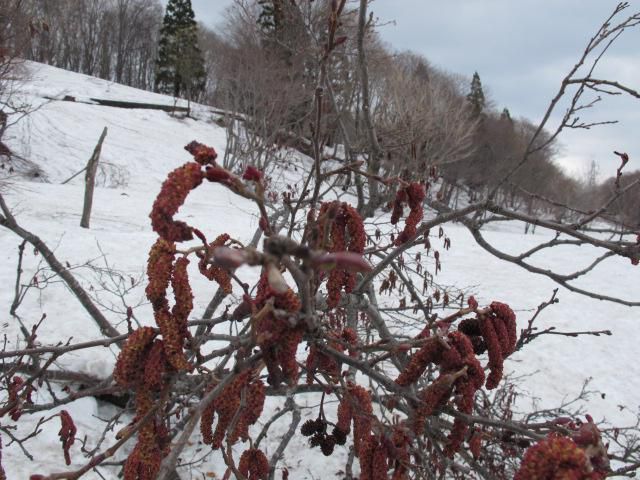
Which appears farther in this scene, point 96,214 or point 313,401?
point 96,214

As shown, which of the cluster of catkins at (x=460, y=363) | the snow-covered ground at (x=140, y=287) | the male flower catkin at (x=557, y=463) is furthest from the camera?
the snow-covered ground at (x=140, y=287)

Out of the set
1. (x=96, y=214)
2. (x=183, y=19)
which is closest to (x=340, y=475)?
(x=96, y=214)

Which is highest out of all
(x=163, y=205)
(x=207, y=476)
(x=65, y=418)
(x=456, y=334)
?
(x=163, y=205)

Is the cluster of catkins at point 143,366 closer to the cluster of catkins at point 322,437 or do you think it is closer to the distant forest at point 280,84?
the cluster of catkins at point 322,437

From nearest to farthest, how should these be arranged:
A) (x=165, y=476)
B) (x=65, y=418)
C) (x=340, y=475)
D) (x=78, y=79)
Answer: (x=165, y=476) → (x=65, y=418) → (x=340, y=475) → (x=78, y=79)

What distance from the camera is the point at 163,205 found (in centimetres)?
73

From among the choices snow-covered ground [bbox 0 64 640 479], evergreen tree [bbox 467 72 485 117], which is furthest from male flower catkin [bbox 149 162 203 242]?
evergreen tree [bbox 467 72 485 117]

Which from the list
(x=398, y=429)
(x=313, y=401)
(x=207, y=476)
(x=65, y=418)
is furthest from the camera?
(x=313, y=401)

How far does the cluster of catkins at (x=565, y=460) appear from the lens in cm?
63

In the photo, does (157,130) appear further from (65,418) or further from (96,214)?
(65,418)

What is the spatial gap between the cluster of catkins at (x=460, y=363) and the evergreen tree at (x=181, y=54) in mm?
32674

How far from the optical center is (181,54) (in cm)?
3177

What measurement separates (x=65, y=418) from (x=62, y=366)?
3.13 m

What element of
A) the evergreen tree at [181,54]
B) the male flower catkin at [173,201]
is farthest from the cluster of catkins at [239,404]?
the evergreen tree at [181,54]
